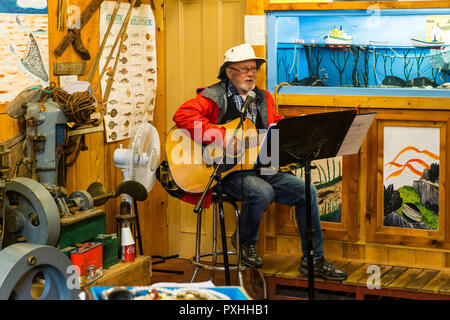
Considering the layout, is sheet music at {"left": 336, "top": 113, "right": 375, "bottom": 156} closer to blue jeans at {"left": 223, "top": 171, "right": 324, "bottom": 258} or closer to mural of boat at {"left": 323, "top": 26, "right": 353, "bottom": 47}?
blue jeans at {"left": 223, "top": 171, "right": 324, "bottom": 258}

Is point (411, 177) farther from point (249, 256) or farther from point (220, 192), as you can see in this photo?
point (220, 192)

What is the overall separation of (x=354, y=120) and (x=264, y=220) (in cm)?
131

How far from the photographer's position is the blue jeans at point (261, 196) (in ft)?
12.7

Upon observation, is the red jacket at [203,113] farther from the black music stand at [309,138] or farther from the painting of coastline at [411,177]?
the painting of coastline at [411,177]

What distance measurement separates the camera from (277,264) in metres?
4.35

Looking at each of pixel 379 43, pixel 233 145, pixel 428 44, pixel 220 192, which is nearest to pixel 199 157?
pixel 233 145

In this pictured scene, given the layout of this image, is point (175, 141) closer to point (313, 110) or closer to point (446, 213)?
point (313, 110)

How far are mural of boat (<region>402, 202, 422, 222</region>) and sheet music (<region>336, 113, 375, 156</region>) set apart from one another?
0.79m

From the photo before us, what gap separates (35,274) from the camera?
3.02 metres

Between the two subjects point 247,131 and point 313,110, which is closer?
point 247,131

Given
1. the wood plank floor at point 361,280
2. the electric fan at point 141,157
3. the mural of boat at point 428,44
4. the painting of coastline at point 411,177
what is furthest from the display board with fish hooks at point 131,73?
the mural of boat at point 428,44

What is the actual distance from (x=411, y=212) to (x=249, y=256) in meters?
1.14
